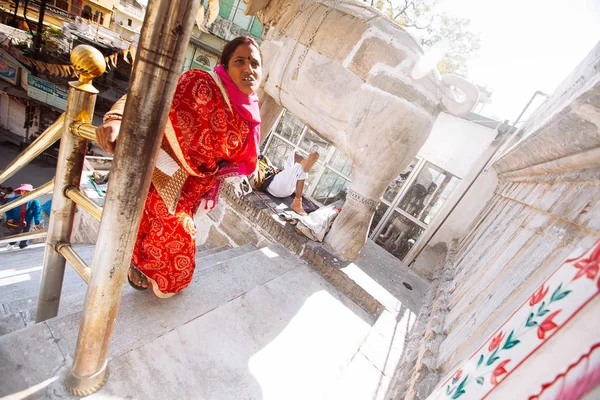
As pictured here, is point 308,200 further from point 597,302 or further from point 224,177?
point 597,302

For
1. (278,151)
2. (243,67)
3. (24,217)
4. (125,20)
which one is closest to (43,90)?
(24,217)

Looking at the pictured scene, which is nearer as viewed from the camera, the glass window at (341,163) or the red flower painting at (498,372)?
the red flower painting at (498,372)

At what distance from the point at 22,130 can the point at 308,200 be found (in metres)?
15.9

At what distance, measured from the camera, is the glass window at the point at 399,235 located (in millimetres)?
5574

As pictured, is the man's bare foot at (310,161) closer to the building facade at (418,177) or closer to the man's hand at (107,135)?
the building facade at (418,177)

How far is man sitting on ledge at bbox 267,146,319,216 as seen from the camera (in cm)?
383

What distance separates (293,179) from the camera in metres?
3.95

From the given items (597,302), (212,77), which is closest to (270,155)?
(212,77)

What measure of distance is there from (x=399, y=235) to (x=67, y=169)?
552 centimetres

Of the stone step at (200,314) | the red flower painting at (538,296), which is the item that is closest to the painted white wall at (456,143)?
the stone step at (200,314)

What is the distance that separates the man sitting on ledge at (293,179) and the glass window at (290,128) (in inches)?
104

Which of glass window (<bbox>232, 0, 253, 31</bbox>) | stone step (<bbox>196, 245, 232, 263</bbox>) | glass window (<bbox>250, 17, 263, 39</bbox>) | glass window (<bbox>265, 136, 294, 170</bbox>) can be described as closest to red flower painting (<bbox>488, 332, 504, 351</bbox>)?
stone step (<bbox>196, 245, 232, 263</bbox>)

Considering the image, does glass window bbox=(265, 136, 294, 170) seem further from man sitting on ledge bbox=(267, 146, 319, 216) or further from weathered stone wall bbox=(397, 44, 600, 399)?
weathered stone wall bbox=(397, 44, 600, 399)

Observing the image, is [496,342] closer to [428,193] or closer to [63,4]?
[428,193]
